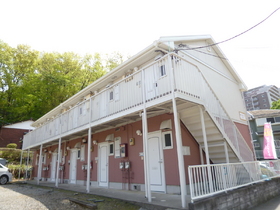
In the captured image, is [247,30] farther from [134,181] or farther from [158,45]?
[134,181]

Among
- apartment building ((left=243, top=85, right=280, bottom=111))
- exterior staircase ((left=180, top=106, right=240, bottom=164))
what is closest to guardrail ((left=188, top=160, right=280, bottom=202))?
exterior staircase ((left=180, top=106, right=240, bottom=164))

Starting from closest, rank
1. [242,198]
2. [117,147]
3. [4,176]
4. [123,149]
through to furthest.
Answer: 1. [242,198]
2. [123,149]
3. [117,147]
4. [4,176]

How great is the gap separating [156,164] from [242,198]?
291 cm

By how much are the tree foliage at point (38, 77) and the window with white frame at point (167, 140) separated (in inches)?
737

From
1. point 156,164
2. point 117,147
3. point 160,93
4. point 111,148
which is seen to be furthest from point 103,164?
point 160,93

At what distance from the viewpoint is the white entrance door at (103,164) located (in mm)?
9416

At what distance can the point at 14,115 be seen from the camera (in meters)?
26.0

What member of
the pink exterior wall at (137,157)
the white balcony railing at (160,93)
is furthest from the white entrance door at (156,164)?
the white balcony railing at (160,93)

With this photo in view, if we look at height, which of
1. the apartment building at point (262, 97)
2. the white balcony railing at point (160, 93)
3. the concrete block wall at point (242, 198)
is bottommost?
the concrete block wall at point (242, 198)

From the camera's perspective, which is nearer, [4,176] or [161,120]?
[161,120]

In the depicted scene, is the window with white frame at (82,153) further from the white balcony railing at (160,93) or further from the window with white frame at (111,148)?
the window with white frame at (111,148)

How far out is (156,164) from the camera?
7160mm

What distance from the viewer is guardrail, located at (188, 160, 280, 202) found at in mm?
4466

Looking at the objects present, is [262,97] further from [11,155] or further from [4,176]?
[4,176]
